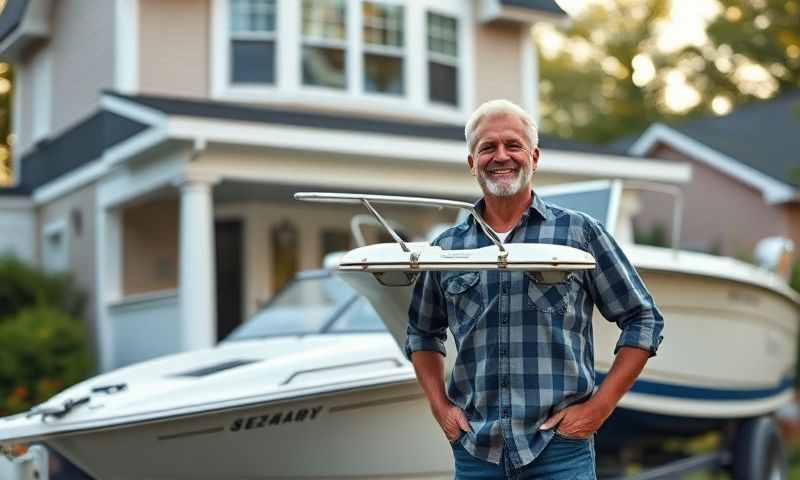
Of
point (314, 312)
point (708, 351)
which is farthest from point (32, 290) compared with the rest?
point (708, 351)

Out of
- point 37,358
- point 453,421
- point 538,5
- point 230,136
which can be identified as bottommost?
point 37,358

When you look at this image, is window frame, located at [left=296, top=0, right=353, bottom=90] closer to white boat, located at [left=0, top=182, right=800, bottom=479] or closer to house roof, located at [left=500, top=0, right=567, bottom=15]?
house roof, located at [left=500, top=0, right=567, bottom=15]

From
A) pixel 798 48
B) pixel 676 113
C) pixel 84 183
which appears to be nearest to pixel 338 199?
pixel 84 183

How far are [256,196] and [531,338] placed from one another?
10.9 m

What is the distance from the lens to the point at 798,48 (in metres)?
21.9

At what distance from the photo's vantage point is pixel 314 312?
7363mm

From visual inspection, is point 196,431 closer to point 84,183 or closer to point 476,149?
point 476,149

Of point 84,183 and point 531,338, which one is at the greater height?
point 84,183

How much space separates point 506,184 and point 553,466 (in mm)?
818

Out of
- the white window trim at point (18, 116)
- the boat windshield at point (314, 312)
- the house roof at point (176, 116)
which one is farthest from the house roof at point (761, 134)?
the boat windshield at point (314, 312)

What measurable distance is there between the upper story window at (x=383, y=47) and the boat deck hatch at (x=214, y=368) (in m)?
8.45

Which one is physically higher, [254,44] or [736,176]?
[254,44]

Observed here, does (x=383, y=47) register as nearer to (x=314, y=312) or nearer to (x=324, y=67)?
(x=324, y=67)

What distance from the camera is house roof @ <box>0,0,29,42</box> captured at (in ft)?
36.0
